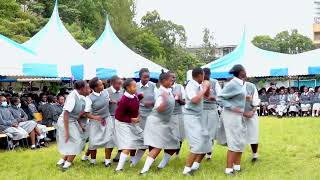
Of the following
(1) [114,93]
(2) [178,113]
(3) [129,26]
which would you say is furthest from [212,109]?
(3) [129,26]

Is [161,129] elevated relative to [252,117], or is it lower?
lower

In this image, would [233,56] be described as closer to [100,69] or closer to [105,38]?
[105,38]

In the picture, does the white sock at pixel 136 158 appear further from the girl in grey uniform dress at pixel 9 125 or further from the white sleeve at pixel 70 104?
the girl in grey uniform dress at pixel 9 125

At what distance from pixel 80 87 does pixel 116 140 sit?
106 centimetres

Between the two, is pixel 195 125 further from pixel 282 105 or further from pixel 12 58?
pixel 282 105

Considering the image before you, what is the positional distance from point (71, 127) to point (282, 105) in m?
14.1

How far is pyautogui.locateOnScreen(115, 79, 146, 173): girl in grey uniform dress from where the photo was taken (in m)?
7.48

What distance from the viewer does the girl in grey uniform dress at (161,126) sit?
731 cm

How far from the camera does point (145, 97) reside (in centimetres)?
828

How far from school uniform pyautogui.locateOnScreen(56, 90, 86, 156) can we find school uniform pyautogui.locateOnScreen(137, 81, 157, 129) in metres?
1.02

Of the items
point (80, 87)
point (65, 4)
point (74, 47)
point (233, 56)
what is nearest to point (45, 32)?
point (74, 47)

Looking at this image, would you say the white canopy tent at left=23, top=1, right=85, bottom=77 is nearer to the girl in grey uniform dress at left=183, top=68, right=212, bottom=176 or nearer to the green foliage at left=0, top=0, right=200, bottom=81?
the girl in grey uniform dress at left=183, top=68, right=212, bottom=176

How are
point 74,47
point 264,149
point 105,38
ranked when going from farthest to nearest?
point 105,38
point 74,47
point 264,149

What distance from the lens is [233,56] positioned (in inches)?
873
